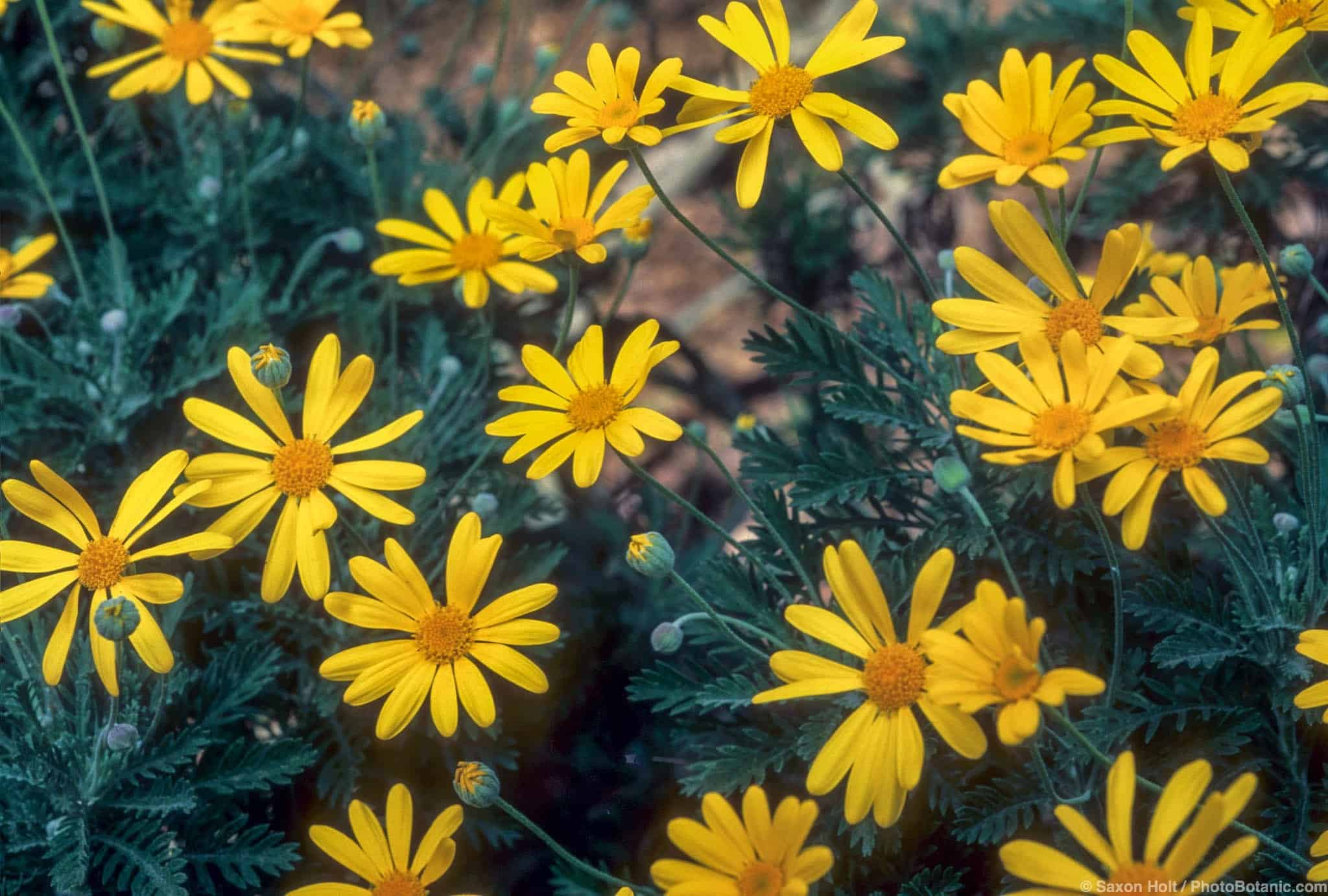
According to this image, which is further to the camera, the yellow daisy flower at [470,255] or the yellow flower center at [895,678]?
the yellow daisy flower at [470,255]

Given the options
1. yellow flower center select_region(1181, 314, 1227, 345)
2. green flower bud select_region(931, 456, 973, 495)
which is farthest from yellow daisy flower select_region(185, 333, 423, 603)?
yellow flower center select_region(1181, 314, 1227, 345)

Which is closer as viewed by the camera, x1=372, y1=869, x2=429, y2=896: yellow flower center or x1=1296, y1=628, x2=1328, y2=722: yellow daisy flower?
x1=1296, y1=628, x2=1328, y2=722: yellow daisy flower

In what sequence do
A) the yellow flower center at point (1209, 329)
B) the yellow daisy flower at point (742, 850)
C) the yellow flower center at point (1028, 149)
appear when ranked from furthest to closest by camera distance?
1. the yellow flower center at point (1209, 329)
2. the yellow flower center at point (1028, 149)
3. the yellow daisy flower at point (742, 850)

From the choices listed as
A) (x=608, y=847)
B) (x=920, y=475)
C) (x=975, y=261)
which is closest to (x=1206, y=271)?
(x=975, y=261)

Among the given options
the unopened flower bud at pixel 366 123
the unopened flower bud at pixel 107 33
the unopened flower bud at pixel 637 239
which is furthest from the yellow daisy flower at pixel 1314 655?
the unopened flower bud at pixel 107 33

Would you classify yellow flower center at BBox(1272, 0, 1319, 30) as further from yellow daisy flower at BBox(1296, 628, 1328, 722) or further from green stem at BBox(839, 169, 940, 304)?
yellow daisy flower at BBox(1296, 628, 1328, 722)

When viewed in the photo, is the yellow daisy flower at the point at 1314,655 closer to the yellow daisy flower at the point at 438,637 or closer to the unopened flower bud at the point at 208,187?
the yellow daisy flower at the point at 438,637
